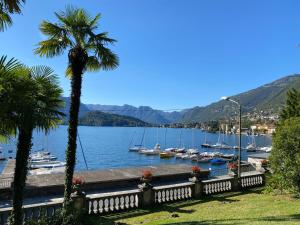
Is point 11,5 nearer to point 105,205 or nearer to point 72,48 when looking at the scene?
point 72,48

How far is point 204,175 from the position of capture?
33.2 meters

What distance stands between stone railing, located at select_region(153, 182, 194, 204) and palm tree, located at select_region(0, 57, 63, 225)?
9968 mm

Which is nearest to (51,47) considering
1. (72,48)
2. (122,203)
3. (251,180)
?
(72,48)

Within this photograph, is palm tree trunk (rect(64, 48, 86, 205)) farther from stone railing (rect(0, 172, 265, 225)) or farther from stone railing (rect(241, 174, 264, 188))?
stone railing (rect(241, 174, 264, 188))

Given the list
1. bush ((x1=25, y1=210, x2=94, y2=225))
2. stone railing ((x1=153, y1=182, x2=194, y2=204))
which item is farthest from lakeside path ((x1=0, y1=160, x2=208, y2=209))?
bush ((x1=25, y1=210, x2=94, y2=225))

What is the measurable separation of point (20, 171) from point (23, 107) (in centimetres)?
337

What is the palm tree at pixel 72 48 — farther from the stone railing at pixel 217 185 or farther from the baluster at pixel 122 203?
the stone railing at pixel 217 185

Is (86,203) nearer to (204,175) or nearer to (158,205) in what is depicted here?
(158,205)

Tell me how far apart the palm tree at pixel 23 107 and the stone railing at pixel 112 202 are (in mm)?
6332

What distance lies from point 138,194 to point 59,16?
33.0ft

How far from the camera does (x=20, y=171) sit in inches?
440

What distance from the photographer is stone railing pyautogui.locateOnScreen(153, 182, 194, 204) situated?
20159 millimetres

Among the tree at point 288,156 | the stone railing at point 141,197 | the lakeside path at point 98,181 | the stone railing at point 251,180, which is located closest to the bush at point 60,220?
the stone railing at point 141,197

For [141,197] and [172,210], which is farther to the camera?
[141,197]
